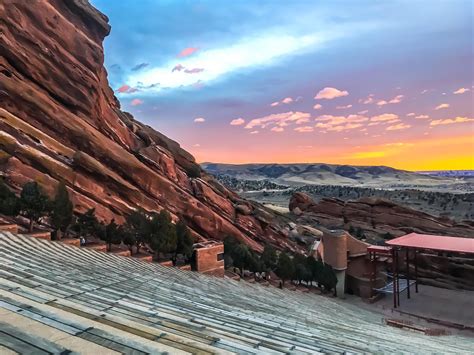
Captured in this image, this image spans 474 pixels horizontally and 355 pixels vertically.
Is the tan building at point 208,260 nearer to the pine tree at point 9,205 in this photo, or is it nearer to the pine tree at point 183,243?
the pine tree at point 183,243

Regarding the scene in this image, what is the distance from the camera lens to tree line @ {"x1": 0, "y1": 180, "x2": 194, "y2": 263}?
1969cm

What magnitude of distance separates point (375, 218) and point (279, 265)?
123 feet

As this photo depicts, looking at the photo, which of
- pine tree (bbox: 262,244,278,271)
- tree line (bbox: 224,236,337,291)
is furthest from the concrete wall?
pine tree (bbox: 262,244,278,271)

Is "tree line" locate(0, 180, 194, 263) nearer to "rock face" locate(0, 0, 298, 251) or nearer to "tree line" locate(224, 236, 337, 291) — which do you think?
"rock face" locate(0, 0, 298, 251)

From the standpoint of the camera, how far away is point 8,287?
611 centimetres

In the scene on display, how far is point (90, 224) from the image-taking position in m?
23.3

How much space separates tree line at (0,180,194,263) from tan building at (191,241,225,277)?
2.38 ft

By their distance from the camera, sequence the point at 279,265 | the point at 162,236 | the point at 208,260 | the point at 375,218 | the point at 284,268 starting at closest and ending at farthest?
the point at 162,236 → the point at 208,260 → the point at 284,268 → the point at 279,265 → the point at 375,218

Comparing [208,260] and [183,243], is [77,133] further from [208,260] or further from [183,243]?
[208,260]

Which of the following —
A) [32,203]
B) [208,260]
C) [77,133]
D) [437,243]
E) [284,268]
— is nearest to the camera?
[32,203]

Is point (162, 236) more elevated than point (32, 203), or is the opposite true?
point (32, 203)

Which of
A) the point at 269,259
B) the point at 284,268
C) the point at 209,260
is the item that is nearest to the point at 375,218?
the point at 284,268

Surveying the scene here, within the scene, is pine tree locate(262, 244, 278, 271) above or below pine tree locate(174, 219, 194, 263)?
below

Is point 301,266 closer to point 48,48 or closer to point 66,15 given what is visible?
point 48,48
